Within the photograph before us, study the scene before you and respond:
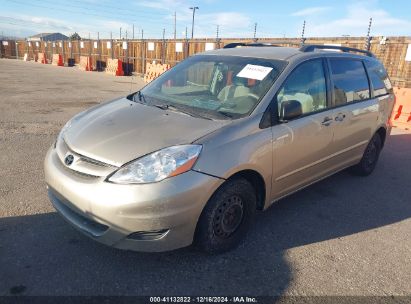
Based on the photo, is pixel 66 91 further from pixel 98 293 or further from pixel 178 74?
pixel 98 293

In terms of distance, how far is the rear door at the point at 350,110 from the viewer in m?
4.12

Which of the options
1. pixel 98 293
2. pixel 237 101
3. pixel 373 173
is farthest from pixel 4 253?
pixel 373 173

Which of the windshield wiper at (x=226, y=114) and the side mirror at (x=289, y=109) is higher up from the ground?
the side mirror at (x=289, y=109)

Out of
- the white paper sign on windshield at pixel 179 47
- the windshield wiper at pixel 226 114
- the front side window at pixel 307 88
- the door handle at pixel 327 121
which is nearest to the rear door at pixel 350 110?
the door handle at pixel 327 121

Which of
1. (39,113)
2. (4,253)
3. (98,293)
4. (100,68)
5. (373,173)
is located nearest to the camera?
(98,293)

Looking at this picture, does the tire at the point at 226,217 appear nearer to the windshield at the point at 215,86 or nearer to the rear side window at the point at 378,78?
the windshield at the point at 215,86

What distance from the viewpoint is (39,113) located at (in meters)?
8.71

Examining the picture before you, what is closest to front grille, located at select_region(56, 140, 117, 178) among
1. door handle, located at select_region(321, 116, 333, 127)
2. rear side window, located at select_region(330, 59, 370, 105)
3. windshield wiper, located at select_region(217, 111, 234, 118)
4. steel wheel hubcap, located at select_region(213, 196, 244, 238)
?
steel wheel hubcap, located at select_region(213, 196, 244, 238)

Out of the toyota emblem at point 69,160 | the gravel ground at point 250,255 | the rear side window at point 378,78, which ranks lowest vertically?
the gravel ground at point 250,255

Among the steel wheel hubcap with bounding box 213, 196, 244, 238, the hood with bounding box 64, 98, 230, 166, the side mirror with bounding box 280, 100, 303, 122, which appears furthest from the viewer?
the side mirror with bounding box 280, 100, 303, 122

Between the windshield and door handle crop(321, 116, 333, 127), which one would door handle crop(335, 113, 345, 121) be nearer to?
door handle crop(321, 116, 333, 127)

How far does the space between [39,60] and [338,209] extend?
39.9 meters

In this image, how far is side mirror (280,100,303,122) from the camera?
3223mm

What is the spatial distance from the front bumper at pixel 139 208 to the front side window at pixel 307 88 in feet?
4.28
